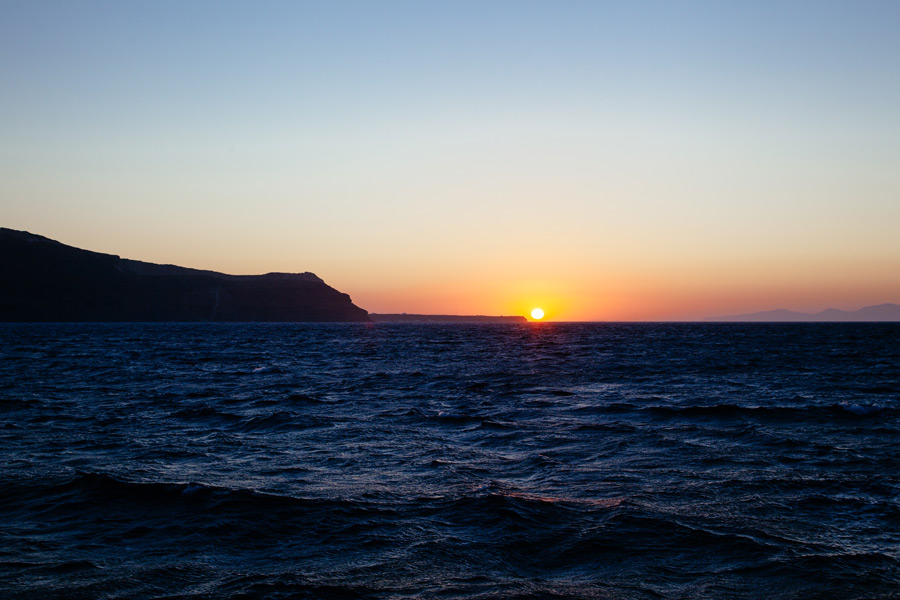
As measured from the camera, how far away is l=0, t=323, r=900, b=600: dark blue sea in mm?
8500

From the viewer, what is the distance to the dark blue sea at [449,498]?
8.50 metres

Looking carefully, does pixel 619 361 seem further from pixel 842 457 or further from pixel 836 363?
pixel 842 457

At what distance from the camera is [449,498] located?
12211mm

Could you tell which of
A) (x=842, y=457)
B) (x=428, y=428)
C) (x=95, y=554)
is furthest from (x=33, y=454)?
(x=842, y=457)

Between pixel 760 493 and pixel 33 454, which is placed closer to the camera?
pixel 760 493

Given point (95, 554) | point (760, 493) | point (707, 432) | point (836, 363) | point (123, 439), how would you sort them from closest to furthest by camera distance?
point (95, 554), point (760, 493), point (123, 439), point (707, 432), point (836, 363)

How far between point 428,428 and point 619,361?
33.6 metres

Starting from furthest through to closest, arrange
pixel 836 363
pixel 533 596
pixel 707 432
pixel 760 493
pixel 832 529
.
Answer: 1. pixel 836 363
2. pixel 707 432
3. pixel 760 493
4. pixel 832 529
5. pixel 533 596

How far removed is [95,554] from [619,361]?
45.4 meters

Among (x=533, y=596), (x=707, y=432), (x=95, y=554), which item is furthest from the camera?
(x=707, y=432)

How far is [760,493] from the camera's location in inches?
497

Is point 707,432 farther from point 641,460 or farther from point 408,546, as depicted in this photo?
point 408,546

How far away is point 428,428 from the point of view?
20.3 meters

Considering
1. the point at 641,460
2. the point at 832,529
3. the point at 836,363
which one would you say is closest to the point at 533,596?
the point at 832,529
